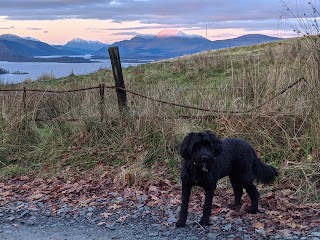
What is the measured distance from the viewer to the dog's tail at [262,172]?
20.9 ft

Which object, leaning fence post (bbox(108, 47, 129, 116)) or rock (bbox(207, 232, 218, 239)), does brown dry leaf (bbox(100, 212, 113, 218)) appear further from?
leaning fence post (bbox(108, 47, 129, 116))

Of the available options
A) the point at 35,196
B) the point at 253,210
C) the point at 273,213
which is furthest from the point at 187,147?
the point at 35,196

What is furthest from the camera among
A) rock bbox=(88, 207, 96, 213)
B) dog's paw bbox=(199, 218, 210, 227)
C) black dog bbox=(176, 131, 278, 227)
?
rock bbox=(88, 207, 96, 213)

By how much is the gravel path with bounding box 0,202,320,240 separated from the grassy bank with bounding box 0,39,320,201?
4.04 feet

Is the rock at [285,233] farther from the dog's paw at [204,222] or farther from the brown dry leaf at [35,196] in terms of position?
the brown dry leaf at [35,196]

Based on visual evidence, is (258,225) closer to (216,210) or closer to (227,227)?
(227,227)

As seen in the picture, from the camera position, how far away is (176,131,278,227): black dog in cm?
540

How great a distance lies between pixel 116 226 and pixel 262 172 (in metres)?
2.02

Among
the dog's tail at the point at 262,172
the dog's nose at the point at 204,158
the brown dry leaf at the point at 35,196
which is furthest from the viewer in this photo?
the brown dry leaf at the point at 35,196

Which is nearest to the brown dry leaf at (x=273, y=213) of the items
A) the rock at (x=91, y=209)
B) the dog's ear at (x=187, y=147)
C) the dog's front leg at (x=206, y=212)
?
the dog's front leg at (x=206, y=212)

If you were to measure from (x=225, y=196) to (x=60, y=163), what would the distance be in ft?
10.8

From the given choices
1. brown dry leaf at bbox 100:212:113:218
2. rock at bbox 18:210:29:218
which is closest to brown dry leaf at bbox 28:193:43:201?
rock at bbox 18:210:29:218

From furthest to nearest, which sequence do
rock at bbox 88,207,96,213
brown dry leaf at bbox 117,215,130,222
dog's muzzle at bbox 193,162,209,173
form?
rock at bbox 88,207,96,213
brown dry leaf at bbox 117,215,130,222
dog's muzzle at bbox 193,162,209,173

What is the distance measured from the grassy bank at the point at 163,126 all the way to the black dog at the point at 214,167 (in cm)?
98
